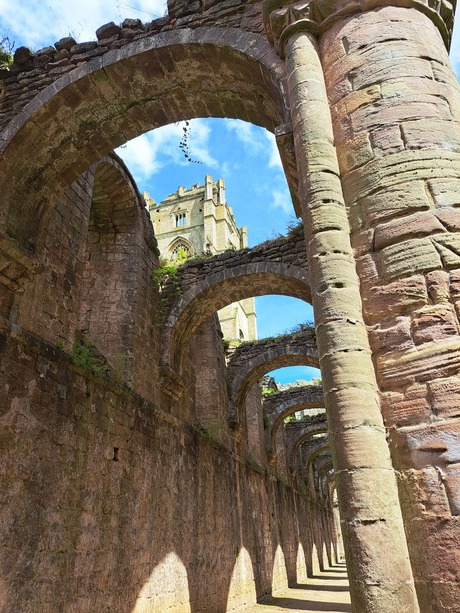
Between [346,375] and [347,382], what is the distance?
3 cm

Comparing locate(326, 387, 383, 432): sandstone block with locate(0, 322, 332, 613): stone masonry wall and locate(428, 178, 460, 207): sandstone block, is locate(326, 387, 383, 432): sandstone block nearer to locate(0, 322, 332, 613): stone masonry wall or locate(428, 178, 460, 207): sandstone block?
locate(428, 178, 460, 207): sandstone block

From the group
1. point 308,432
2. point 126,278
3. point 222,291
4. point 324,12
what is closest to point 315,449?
→ point 308,432

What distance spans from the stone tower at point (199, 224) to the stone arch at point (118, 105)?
94.8ft

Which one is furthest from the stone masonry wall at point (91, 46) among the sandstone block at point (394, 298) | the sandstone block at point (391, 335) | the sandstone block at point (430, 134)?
the sandstone block at point (391, 335)

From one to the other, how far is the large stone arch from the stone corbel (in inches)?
307

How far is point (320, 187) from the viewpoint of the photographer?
8.93 feet

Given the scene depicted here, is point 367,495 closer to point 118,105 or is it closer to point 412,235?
point 412,235

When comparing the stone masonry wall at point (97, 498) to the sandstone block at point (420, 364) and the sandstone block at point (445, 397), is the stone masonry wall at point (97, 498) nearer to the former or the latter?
the sandstone block at point (420, 364)

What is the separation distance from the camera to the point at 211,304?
9953 millimetres

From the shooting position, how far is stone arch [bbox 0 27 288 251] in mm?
4590

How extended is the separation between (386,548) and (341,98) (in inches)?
98.6

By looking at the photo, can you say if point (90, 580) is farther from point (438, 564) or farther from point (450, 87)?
point (450, 87)

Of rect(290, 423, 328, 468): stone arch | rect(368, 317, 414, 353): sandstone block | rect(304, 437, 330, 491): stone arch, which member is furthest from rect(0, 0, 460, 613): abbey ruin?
rect(304, 437, 330, 491): stone arch

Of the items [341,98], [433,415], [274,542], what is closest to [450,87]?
[341,98]
